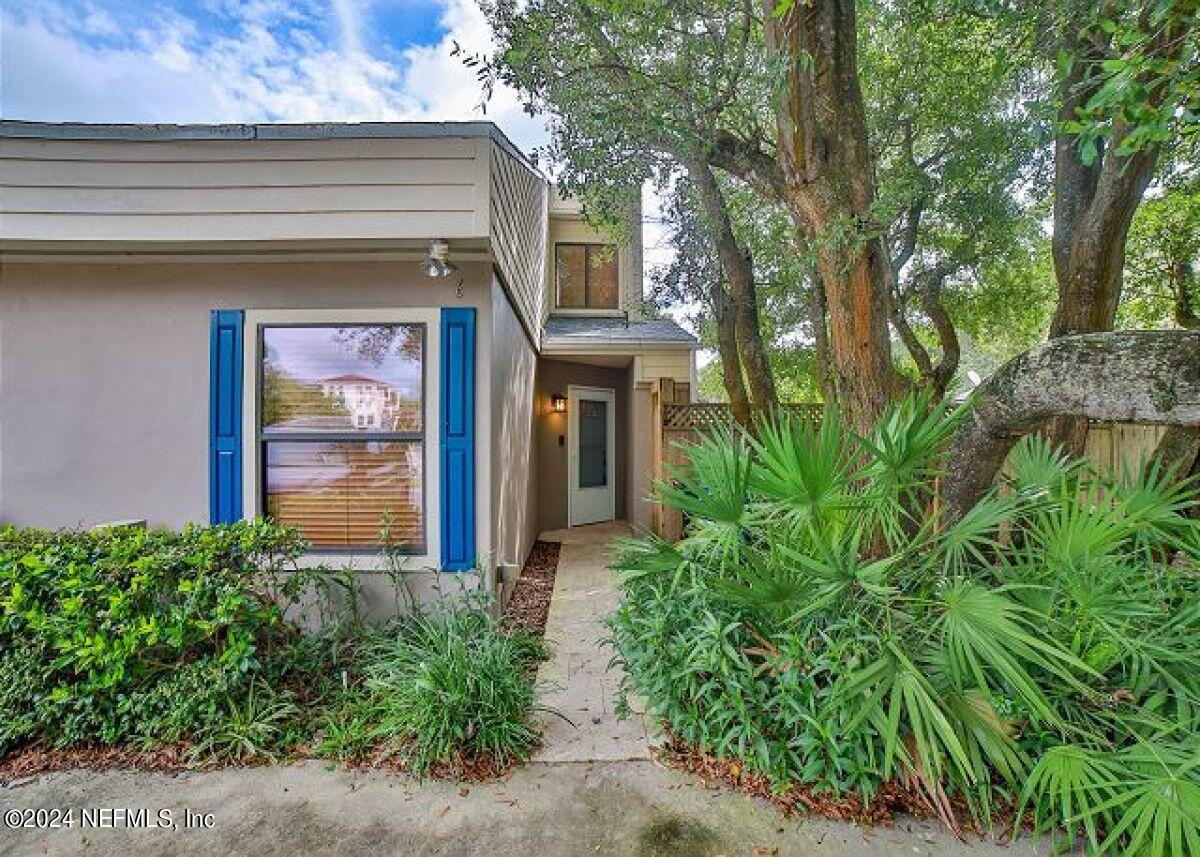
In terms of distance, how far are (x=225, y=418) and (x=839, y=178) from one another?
4.22 metres

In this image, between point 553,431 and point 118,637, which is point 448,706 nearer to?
point 118,637

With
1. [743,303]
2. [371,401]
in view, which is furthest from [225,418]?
[743,303]

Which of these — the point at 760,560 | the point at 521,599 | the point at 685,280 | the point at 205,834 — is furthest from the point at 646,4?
the point at 205,834

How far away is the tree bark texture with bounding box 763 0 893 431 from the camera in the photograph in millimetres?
3072

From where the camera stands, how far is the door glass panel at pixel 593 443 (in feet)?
27.6

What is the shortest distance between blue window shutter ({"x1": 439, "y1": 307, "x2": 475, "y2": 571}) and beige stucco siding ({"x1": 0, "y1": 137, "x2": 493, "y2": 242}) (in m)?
0.64

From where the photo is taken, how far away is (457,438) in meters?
3.54

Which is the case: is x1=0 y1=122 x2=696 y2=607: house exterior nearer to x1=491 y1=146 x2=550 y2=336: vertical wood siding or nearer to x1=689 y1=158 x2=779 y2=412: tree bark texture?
x1=491 y1=146 x2=550 y2=336: vertical wood siding

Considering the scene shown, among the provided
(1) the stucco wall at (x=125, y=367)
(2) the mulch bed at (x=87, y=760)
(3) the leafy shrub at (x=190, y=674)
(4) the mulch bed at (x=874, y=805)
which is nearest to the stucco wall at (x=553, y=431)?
(1) the stucco wall at (x=125, y=367)

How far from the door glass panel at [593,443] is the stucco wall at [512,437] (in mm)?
1231

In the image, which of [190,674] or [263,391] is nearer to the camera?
[190,674]

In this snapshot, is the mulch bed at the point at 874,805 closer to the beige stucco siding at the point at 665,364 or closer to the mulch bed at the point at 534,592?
the mulch bed at the point at 534,592

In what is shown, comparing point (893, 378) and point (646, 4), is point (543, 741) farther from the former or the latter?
point (646, 4)

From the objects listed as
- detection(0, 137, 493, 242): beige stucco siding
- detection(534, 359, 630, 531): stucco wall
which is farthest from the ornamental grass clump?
detection(534, 359, 630, 531): stucco wall
